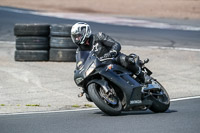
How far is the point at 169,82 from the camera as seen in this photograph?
11.8 meters

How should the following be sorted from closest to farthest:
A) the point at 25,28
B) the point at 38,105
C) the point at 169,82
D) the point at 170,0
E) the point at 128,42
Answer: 1. the point at 38,105
2. the point at 169,82
3. the point at 25,28
4. the point at 128,42
5. the point at 170,0

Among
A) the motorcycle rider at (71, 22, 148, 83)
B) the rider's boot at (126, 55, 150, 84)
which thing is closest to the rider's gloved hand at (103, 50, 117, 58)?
the motorcycle rider at (71, 22, 148, 83)

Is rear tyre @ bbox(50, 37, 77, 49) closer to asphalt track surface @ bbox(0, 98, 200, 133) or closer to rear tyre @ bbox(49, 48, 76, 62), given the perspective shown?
rear tyre @ bbox(49, 48, 76, 62)

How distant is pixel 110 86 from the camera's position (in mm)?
7734

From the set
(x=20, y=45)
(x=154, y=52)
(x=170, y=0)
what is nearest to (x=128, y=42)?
(x=154, y=52)

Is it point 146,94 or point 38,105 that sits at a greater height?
point 146,94

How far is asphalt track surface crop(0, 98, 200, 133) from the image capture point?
659 cm

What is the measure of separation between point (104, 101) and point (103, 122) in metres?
0.42

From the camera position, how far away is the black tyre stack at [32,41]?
13438 mm

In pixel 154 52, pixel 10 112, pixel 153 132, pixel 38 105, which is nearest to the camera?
pixel 153 132

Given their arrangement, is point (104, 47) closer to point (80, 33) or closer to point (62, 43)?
point (80, 33)

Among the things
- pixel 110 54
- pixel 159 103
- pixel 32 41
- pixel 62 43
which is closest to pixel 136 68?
pixel 110 54

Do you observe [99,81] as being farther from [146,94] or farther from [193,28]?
[193,28]

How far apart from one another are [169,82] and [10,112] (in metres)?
4.39
